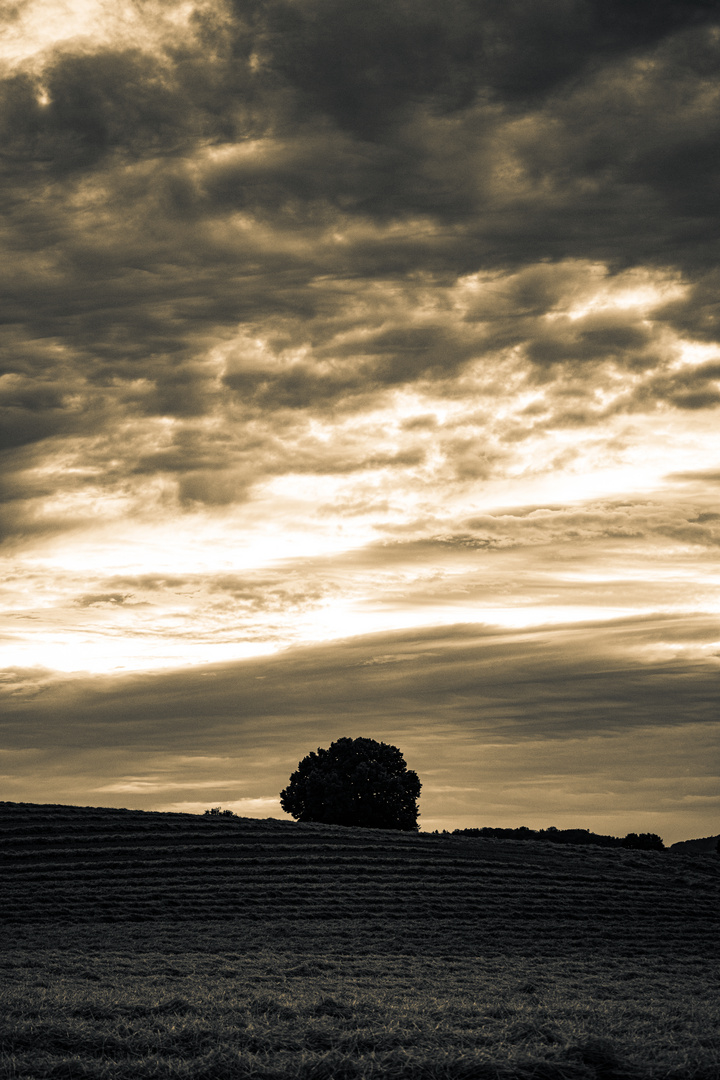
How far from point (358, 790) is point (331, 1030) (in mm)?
79020

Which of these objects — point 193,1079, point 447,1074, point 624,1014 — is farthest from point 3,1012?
point 624,1014

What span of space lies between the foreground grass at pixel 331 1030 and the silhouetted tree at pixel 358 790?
222 feet

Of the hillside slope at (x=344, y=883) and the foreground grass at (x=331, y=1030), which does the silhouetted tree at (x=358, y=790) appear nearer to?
the hillside slope at (x=344, y=883)

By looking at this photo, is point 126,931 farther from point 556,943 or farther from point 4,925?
point 556,943

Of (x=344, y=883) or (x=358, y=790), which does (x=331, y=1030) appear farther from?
(x=358, y=790)

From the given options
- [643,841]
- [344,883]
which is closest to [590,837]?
[643,841]

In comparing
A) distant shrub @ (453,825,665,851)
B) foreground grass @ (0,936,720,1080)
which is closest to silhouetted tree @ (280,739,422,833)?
distant shrub @ (453,825,665,851)

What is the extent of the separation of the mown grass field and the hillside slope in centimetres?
20

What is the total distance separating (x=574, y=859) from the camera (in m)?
59.0

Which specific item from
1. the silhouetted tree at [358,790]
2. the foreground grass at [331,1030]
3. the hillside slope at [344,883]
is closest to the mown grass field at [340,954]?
the foreground grass at [331,1030]

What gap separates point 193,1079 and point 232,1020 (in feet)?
10.1

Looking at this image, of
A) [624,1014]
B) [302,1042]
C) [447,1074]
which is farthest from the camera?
[624,1014]

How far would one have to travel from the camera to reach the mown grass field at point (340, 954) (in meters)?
10.7

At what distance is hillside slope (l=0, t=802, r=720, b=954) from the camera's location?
4041 cm
